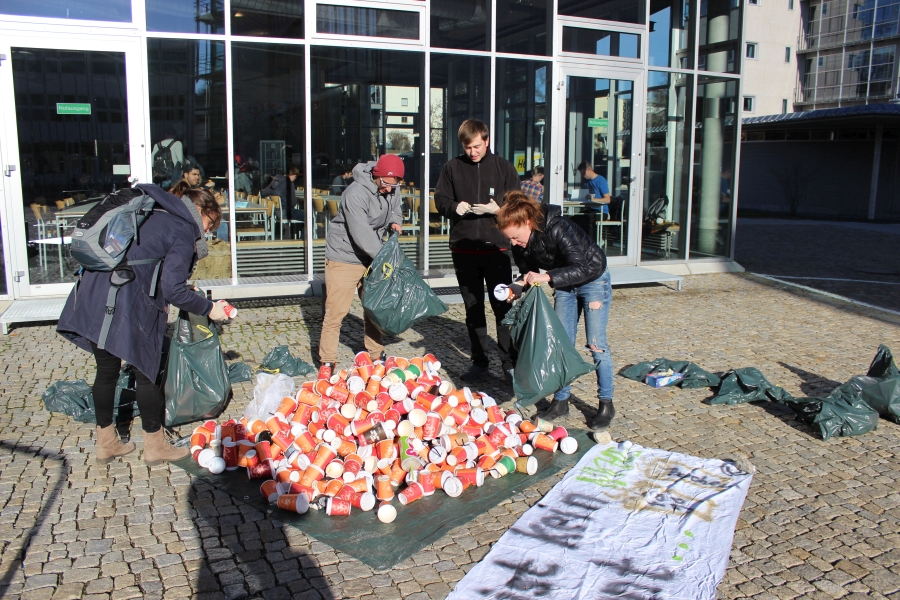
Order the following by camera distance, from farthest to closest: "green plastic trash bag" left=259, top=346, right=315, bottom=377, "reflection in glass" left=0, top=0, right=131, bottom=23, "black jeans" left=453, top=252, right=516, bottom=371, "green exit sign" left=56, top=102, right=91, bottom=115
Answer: "green exit sign" left=56, top=102, right=91, bottom=115 → "reflection in glass" left=0, top=0, right=131, bottom=23 → "green plastic trash bag" left=259, top=346, right=315, bottom=377 → "black jeans" left=453, top=252, right=516, bottom=371

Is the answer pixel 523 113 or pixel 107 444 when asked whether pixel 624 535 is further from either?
pixel 523 113

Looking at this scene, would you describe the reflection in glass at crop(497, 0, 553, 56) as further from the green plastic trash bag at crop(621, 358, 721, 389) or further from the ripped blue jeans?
the ripped blue jeans

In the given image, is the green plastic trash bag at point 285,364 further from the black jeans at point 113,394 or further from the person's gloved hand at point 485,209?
the person's gloved hand at point 485,209

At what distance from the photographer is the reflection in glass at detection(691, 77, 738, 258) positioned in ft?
38.9

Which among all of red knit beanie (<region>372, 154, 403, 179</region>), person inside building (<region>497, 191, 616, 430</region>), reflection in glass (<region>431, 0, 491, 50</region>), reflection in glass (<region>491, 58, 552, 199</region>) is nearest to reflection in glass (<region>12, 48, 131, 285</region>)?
reflection in glass (<region>431, 0, 491, 50</region>)

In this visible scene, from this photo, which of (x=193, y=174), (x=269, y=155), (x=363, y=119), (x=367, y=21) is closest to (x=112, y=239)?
(x=193, y=174)

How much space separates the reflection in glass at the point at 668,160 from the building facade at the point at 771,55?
3430 cm

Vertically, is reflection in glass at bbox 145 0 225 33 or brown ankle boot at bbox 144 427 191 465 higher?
reflection in glass at bbox 145 0 225 33

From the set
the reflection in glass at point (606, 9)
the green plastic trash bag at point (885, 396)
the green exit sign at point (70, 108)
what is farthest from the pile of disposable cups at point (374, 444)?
the reflection in glass at point (606, 9)

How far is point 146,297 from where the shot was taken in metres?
4.24

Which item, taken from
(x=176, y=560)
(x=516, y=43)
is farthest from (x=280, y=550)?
(x=516, y=43)

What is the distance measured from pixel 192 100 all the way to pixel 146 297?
5.27 m

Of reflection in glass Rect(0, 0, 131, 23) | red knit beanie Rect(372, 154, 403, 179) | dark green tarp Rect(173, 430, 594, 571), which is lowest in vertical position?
dark green tarp Rect(173, 430, 594, 571)

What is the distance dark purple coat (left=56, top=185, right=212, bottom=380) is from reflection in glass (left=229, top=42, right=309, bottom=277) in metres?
4.95
